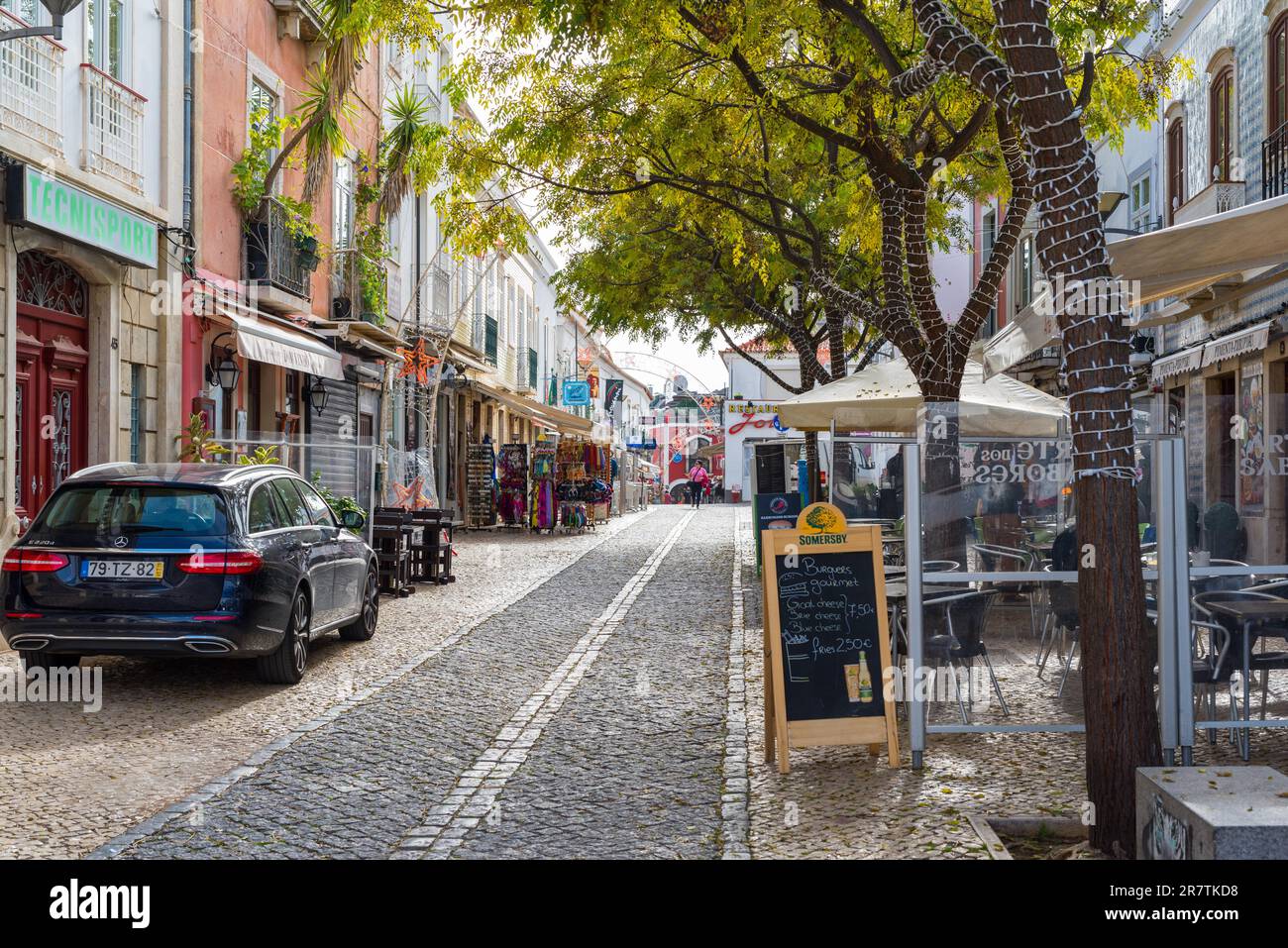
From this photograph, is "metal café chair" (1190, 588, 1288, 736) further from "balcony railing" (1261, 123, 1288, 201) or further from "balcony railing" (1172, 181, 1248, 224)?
"balcony railing" (1172, 181, 1248, 224)

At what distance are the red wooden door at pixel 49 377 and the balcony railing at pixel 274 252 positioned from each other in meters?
3.97

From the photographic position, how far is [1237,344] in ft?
57.3

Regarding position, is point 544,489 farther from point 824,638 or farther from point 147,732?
point 824,638

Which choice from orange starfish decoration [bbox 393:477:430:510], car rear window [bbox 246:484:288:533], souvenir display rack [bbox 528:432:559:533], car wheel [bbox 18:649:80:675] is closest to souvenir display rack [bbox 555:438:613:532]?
souvenir display rack [bbox 528:432:559:533]

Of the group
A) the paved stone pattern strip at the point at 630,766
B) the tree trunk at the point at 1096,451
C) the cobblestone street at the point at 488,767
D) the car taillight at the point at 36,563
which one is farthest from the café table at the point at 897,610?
the car taillight at the point at 36,563

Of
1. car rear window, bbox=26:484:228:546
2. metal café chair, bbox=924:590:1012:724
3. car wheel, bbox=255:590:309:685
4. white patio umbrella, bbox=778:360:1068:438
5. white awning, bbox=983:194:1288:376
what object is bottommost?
car wheel, bbox=255:590:309:685

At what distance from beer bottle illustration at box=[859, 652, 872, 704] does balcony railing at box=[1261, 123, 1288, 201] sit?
494 inches

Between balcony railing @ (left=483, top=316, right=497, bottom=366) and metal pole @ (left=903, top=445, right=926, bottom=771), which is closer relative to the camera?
metal pole @ (left=903, top=445, right=926, bottom=771)

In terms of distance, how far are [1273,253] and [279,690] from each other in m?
6.81

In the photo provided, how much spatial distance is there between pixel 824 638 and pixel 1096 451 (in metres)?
1.97

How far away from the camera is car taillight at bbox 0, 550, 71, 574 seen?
8.64 m

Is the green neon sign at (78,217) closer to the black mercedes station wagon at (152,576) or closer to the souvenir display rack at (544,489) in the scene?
the black mercedes station wagon at (152,576)

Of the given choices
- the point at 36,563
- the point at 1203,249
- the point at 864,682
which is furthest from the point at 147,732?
the point at 1203,249

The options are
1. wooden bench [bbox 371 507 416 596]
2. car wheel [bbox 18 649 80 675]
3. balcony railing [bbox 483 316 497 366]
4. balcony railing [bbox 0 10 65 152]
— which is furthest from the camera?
balcony railing [bbox 483 316 497 366]
